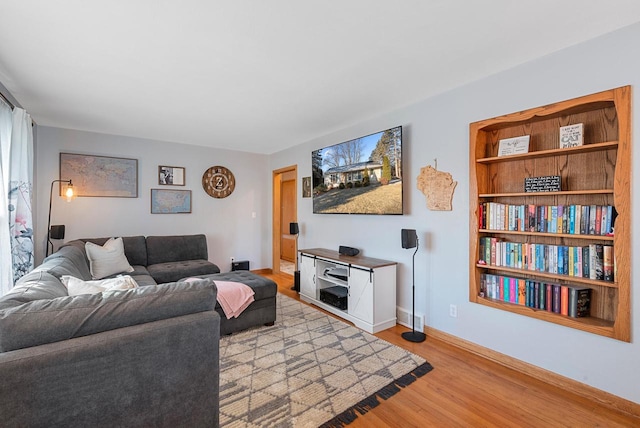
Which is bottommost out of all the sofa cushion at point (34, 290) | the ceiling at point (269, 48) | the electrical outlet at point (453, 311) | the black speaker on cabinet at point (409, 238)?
the electrical outlet at point (453, 311)

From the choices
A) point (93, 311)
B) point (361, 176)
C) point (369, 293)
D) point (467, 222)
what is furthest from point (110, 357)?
point (361, 176)

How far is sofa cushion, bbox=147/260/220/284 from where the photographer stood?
3729mm

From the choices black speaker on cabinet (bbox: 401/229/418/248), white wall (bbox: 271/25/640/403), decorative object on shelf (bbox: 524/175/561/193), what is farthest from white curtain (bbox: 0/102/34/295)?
decorative object on shelf (bbox: 524/175/561/193)

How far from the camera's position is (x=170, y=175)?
4801mm

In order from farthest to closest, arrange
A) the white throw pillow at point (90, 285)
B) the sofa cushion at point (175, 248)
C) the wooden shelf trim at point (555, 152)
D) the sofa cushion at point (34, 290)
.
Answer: the sofa cushion at point (175, 248), the wooden shelf trim at point (555, 152), the white throw pillow at point (90, 285), the sofa cushion at point (34, 290)

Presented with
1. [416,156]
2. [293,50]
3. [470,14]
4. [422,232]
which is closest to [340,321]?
[422,232]

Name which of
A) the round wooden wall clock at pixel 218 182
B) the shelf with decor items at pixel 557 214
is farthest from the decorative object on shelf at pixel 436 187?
the round wooden wall clock at pixel 218 182

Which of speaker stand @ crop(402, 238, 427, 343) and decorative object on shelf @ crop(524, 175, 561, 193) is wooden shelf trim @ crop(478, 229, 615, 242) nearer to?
decorative object on shelf @ crop(524, 175, 561, 193)

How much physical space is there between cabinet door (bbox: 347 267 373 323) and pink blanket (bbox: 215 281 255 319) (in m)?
1.10

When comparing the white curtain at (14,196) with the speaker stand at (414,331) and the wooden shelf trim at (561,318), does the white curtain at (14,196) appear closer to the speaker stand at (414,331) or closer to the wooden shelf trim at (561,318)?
the speaker stand at (414,331)

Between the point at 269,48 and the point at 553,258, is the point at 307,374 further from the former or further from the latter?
the point at 269,48

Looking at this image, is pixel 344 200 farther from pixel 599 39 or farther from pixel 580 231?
pixel 599 39

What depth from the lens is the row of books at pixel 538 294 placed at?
2.05m

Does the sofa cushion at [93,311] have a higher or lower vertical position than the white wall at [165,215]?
lower
